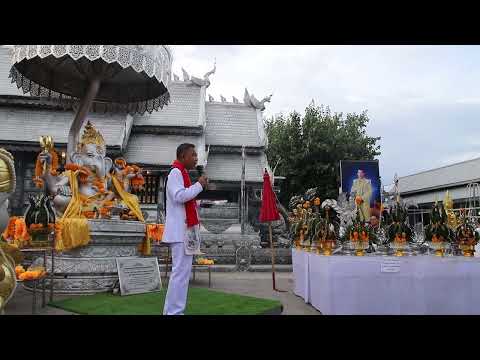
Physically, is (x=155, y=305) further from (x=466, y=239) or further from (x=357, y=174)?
(x=357, y=174)

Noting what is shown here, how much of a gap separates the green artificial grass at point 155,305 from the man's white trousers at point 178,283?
3.09ft

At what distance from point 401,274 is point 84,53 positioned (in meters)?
6.05

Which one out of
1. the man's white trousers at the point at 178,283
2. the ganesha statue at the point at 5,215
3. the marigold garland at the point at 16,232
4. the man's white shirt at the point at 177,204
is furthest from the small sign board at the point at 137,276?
the ganesha statue at the point at 5,215

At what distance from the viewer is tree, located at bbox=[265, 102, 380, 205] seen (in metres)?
21.4

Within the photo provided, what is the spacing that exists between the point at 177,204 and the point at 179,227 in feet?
0.70

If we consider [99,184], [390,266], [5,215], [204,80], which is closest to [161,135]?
[204,80]

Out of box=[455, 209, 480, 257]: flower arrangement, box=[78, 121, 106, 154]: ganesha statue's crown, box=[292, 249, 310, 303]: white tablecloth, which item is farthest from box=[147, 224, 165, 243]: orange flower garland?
box=[455, 209, 480, 257]: flower arrangement

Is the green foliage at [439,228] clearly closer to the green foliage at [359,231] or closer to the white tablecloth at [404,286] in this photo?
the white tablecloth at [404,286]

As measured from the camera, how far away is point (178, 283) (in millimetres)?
3500

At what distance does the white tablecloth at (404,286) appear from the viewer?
4207 millimetres

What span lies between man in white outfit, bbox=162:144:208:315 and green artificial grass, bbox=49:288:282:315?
98 cm
